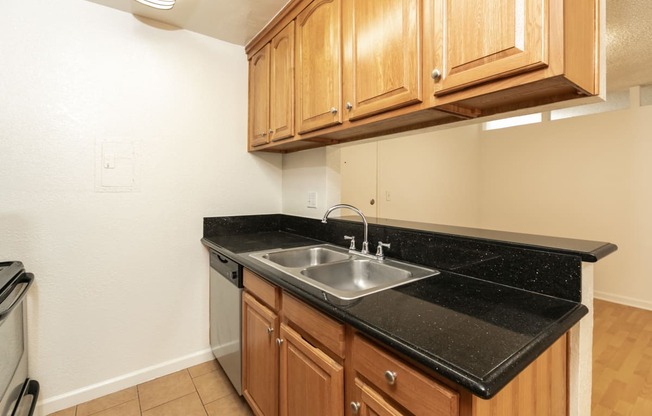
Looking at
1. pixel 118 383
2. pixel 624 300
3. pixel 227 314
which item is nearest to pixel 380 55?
pixel 227 314

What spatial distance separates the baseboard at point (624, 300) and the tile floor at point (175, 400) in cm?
414

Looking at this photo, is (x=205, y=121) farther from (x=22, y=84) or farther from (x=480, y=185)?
(x=480, y=185)

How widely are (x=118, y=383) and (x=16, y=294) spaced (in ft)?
2.81

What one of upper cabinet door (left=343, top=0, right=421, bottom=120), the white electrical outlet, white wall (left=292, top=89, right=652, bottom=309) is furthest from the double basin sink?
white wall (left=292, top=89, right=652, bottom=309)

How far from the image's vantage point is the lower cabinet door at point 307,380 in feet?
3.21

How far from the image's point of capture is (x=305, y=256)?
1820 mm

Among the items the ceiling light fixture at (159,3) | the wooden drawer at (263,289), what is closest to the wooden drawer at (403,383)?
the wooden drawer at (263,289)

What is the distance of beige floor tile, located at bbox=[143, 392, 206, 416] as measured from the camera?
167cm

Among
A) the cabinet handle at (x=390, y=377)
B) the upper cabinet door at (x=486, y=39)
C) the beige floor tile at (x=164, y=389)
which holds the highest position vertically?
the upper cabinet door at (x=486, y=39)

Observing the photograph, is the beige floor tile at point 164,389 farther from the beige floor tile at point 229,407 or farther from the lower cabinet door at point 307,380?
the lower cabinet door at point 307,380

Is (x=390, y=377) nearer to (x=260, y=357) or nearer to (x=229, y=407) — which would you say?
(x=260, y=357)

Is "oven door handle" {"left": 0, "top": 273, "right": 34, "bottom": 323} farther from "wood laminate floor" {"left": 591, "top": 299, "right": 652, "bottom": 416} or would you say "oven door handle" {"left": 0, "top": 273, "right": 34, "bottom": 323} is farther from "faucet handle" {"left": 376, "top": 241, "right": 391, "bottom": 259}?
"wood laminate floor" {"left": 591, "top": 299, "right": 652, "bottom": 416}

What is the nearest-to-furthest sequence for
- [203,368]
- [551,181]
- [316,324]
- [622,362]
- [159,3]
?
1. [316,324]
2. [159,3]
3. [203,368]
4. [622,362]
5. [551,181]

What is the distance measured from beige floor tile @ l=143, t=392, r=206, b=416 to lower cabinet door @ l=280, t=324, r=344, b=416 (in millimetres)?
734
